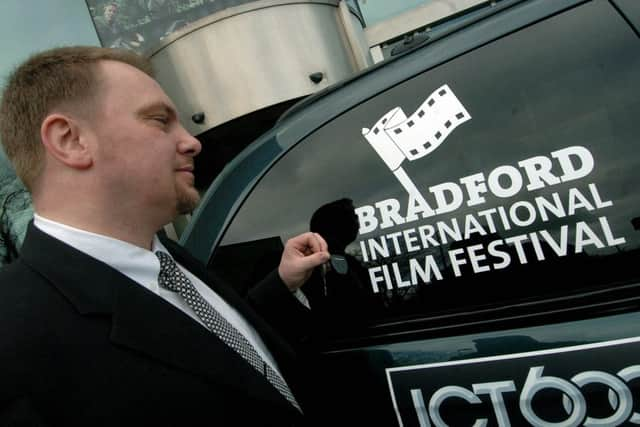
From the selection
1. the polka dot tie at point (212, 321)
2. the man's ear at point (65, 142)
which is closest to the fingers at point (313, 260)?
the polka dot tie at point (212, 321)

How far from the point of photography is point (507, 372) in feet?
3.29

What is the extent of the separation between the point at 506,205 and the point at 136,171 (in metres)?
0.81

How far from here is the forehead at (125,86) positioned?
3.00 ft

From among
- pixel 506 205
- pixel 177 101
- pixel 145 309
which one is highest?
pixel 177 101

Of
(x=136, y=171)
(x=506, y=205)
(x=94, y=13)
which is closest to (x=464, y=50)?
(x=506, y=205)

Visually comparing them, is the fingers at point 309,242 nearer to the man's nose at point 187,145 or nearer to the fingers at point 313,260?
the fingers at point 313,260

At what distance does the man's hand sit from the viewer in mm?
1253

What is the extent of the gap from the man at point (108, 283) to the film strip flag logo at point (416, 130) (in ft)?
1.64


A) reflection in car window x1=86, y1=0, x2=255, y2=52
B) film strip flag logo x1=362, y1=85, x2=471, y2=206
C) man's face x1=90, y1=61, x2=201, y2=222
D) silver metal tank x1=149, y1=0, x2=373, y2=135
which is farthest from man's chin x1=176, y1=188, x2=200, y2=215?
reflection in car window x1=86, y1=0, x2=255, y2=52

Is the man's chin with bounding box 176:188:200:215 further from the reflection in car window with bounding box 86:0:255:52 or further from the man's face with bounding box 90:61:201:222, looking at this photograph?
the reflection in car window with bounding box 86:0:255:52

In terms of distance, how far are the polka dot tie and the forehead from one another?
0.32 metres

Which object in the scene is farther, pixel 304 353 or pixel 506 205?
pixel 304 353

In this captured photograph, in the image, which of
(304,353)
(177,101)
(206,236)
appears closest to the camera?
(304,353)

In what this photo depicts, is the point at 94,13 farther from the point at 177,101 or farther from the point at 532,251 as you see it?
the point at 532,251
